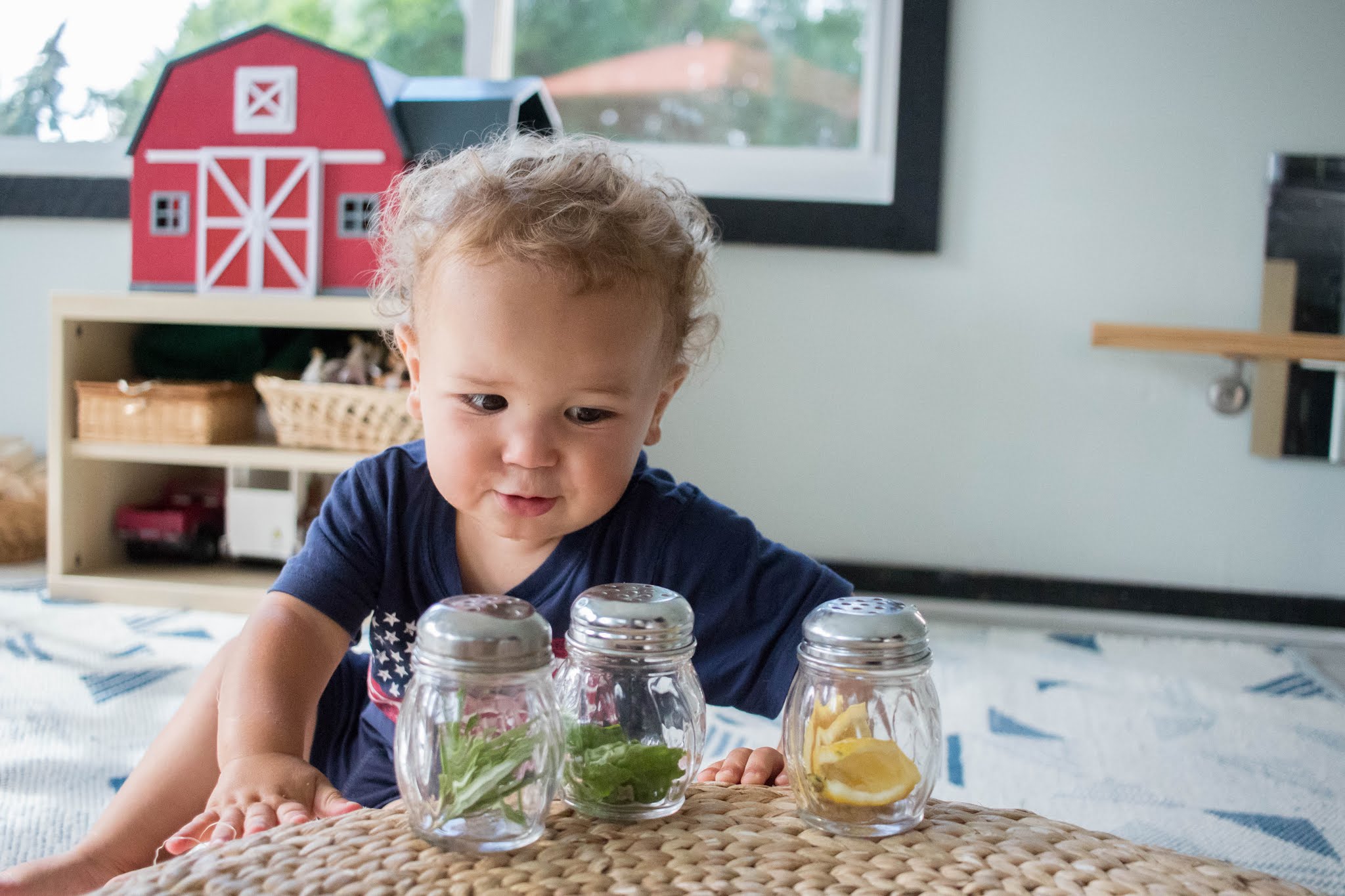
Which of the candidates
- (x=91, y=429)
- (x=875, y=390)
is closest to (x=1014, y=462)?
(x=875, y=390)

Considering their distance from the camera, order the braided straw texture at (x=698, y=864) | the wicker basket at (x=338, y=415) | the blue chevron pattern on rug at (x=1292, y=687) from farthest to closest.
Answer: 1. the wicker basket at (x=338, y=415)
2. the blue chevron pattern on rug at (x=1292, y=687)
3. the braided straw texture at (x=698, y=864)

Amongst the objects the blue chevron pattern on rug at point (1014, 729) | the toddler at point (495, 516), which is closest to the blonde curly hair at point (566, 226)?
the toddler at point (495, 516)

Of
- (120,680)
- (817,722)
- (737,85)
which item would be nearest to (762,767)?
(817,722)

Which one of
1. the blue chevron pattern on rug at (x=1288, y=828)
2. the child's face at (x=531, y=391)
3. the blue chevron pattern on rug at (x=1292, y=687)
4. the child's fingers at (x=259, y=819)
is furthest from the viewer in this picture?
the blue chevron pattern on rug at (x=1292, y=687)

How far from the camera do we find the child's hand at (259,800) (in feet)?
1.78

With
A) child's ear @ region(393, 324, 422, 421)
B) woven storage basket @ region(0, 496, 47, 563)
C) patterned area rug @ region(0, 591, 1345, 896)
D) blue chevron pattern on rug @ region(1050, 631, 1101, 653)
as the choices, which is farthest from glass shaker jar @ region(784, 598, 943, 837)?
woven storage basket @ region(0, 496, 47, 563)

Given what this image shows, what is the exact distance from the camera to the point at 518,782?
17.2 inches

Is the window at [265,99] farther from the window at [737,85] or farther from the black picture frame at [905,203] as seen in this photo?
Answer: the black picture frame at [905,203]

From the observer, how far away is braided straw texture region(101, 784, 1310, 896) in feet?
1.37

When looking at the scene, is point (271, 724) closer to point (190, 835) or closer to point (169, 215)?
point (190, 835)

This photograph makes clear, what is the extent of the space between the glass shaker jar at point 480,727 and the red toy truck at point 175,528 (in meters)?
1.38

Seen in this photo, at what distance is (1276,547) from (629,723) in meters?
1.49

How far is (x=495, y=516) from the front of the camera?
69 centimetres

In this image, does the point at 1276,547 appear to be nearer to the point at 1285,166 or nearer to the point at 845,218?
the point at 1285,166
